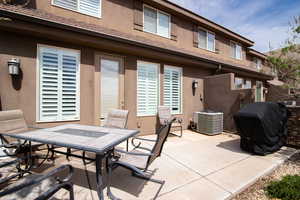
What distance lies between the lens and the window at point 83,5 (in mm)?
5233

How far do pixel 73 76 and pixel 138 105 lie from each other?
2.53 m

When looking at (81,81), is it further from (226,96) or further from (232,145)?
(226,96)

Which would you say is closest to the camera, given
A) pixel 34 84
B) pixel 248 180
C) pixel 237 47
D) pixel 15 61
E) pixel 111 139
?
pixel 111 139

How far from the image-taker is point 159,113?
617 cm

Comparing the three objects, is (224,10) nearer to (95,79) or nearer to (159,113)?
(159,113)

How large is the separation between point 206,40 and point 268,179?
27.4 ft

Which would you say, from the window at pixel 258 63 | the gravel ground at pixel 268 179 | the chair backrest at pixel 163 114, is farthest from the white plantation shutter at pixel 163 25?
the window at pixel 258 63

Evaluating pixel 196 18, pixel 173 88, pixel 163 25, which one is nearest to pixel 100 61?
pixel 173 88

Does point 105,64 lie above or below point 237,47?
below

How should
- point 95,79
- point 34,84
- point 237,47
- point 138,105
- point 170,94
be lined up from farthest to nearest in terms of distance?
point 237,47 < point 170,94 < point 138,105 < point 95,79 < point 34,84

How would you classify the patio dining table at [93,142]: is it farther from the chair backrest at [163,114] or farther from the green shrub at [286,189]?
the chair backrest at [163,114]

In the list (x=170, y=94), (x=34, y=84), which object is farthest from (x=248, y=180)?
(x=34, y=84)

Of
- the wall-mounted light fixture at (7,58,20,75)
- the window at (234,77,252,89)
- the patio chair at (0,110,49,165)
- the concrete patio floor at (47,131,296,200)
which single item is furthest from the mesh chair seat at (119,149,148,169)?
the window at (234,77,252,89)

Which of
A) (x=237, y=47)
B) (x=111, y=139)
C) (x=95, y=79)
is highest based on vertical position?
(x=237, y=47)
